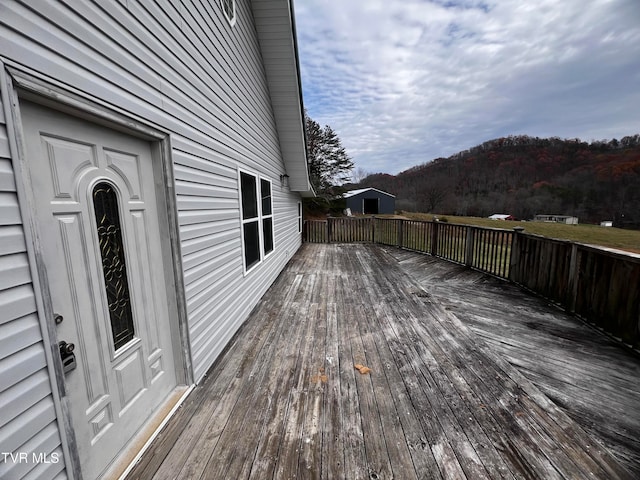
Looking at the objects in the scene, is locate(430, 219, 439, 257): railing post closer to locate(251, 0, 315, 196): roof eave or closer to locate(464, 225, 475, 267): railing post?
locate(464, 225, 475, 267): railing post

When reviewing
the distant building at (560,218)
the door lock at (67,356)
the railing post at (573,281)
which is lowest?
the distant building at (560,218)

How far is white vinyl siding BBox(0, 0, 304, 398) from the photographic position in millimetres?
1150

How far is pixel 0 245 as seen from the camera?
3.00ft

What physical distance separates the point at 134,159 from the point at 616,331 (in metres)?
5.12

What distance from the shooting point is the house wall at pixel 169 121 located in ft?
3.15

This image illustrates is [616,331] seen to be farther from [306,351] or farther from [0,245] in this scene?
[0,245]

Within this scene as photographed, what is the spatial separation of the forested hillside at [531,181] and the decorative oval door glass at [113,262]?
4243cm

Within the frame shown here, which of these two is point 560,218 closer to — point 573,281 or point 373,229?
point 373,229

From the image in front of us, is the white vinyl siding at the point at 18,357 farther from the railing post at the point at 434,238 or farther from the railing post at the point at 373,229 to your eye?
the railing post at the point at 373,229

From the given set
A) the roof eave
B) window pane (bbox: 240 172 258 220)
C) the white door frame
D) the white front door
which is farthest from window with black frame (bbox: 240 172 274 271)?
the white door frame

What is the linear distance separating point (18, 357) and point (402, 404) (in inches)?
89.8

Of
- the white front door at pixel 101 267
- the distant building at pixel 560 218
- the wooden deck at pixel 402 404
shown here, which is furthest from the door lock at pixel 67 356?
the distant building at pixel 560 218

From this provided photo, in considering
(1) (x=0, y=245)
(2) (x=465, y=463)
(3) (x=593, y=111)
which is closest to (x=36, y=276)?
(1) (x=0, y=245)

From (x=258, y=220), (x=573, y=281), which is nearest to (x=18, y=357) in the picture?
(x=258, y=220)
